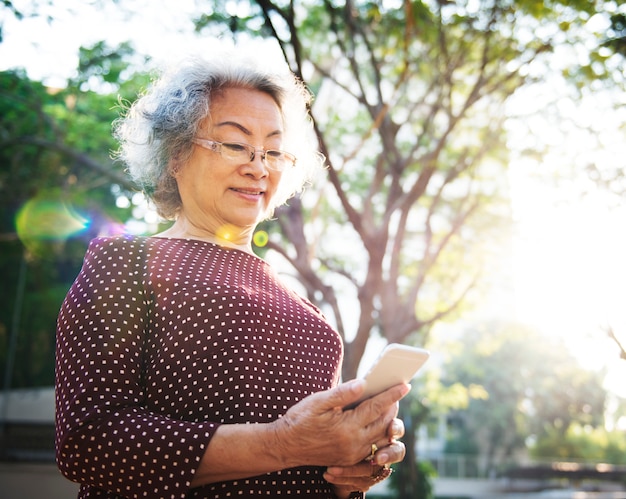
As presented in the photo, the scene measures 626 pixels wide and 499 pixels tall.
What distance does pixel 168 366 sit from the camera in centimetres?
160

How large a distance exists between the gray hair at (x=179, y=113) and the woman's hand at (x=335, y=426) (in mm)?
984

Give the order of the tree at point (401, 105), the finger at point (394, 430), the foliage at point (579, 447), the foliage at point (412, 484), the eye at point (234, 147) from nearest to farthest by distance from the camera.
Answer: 1. the finger at point (394, 430)
2. the eye at point (234, 147)
3. the tree at point (401, 105)
4. the foliage at point (412, 484)
5. the foliage at point (579, 447)

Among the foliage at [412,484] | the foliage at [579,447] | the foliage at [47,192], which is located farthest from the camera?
the foliage at [579,447]

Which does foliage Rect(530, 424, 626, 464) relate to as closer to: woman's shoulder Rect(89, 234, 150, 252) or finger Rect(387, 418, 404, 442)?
finger Rect(387, 418, 404, 442)

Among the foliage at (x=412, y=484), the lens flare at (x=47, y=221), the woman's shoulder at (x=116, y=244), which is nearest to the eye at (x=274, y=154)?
the woman's shoulder at (x=116, y=244)

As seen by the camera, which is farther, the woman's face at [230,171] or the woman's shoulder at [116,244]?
the woman's face at [230,171]

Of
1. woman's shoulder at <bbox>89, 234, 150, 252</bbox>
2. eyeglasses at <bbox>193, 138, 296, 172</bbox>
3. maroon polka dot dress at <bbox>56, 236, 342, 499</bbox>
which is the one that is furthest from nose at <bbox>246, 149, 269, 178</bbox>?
woman's shoulder at <bbox>89, 234, 150, 252</bbox>

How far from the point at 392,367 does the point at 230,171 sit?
89 centimetres

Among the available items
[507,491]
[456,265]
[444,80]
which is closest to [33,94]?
[444,80]

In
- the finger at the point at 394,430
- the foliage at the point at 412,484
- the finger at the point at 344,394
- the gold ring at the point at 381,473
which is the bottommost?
the foliage at the point at 412,484

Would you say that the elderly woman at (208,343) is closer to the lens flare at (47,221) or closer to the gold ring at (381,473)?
the gold ring at (381,473)

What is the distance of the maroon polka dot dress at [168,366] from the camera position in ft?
4.59

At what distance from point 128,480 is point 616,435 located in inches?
2224

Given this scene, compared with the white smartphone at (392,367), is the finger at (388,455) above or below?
below
